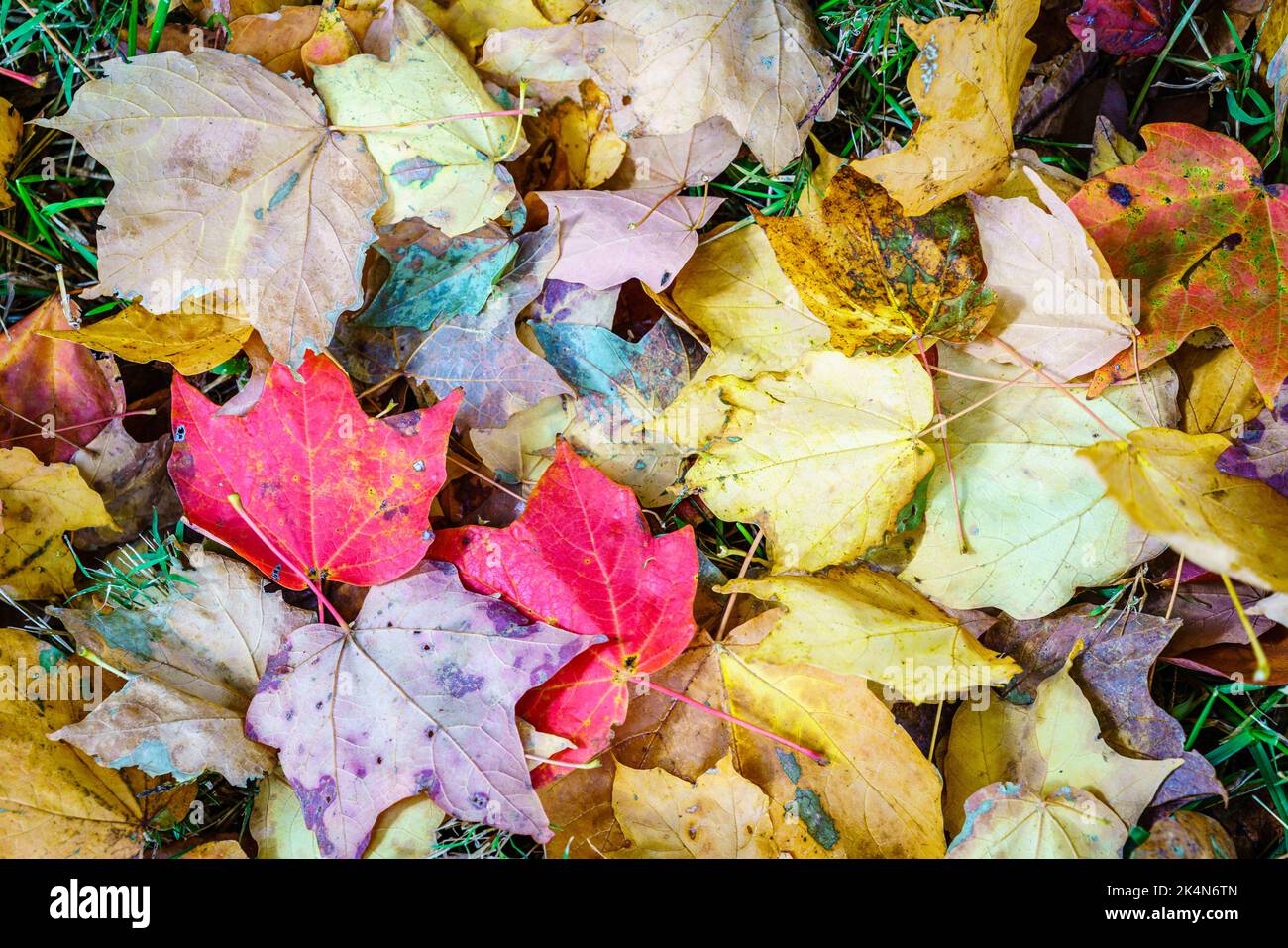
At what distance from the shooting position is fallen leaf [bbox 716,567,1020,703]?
148cm

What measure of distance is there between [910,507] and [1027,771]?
0.50 meters

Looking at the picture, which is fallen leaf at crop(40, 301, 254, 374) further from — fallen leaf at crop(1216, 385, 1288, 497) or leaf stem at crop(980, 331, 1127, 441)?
fallen leaf at crop(1216, 385, 1288, 497)

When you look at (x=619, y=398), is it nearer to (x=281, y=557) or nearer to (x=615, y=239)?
(x=615, y=239)

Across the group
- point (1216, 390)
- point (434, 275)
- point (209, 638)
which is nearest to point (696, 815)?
point (209, 638)

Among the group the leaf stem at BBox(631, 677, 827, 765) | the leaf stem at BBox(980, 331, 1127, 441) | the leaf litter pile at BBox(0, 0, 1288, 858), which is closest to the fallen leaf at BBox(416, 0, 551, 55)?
the leaf litter pile at BBox(0, 0, 1288, 858)

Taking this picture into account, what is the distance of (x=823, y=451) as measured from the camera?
1.55 m

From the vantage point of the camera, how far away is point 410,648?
1.59 metres

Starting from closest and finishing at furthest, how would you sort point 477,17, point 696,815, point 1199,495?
point 1199,495, point 696,815, point 477,17

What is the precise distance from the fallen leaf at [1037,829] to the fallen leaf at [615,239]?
1.06 meters

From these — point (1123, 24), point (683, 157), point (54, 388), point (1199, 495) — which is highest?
point (1123, 24)

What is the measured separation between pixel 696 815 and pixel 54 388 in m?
1.42
